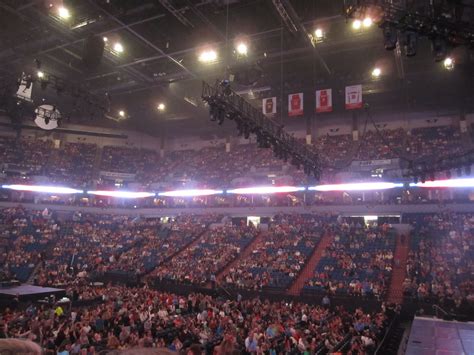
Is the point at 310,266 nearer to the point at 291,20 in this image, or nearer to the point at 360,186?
the point at 360,186

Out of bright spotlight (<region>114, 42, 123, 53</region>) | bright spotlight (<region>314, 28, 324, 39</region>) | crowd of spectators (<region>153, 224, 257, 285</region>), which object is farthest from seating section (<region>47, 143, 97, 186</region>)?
bright spotlight (<region>314, 28, 324, 39</region>)

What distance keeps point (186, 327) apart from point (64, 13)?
15.9 metres

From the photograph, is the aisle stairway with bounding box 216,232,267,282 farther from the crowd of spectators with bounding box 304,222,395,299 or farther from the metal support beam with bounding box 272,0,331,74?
the metal support beam with bounding box 272,0,331,74

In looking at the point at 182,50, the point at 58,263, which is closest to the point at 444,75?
the point at 182,50

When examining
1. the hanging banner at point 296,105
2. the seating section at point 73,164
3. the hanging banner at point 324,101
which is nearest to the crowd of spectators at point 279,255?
the hanging banner at point 296,105

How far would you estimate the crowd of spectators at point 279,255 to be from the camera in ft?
77.7

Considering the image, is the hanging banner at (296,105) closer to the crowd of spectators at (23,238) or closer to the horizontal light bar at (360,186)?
the horizontal light bar at (360,186)

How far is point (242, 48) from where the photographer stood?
67.3 feet

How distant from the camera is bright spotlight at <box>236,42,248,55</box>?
20247 millimetres

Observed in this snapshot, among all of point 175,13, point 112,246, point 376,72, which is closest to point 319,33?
point 376,72

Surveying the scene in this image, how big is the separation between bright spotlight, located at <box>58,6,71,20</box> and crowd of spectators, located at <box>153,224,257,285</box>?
17105 millimetres

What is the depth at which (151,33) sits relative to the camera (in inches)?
806

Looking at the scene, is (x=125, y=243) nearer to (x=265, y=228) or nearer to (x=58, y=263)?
(x=58, y=263)

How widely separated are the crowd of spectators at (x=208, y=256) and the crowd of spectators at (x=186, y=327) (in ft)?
19.7
